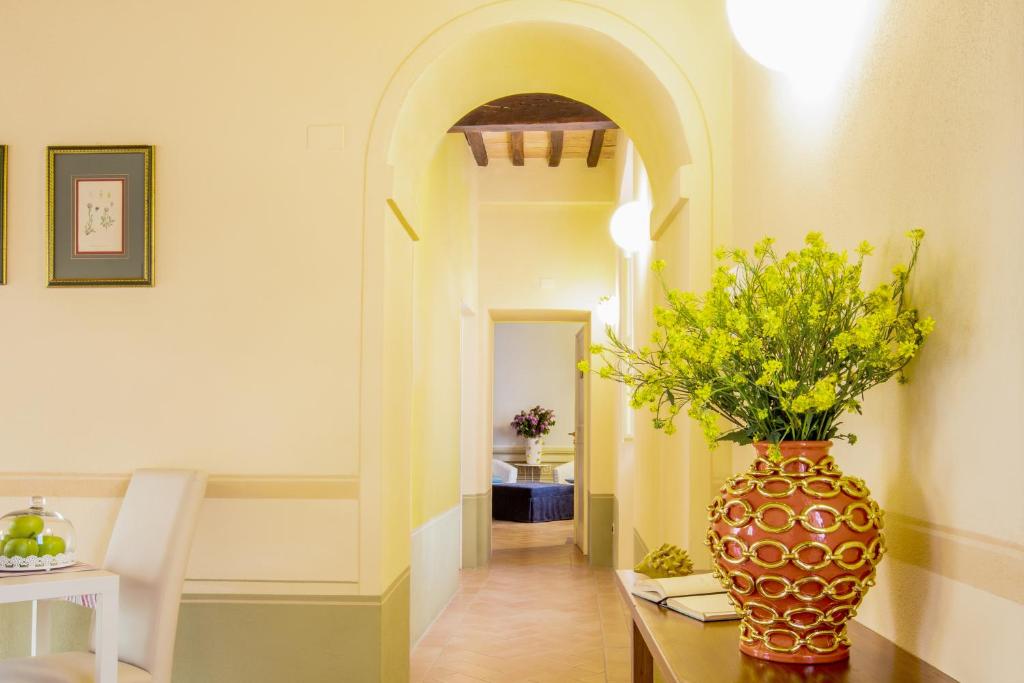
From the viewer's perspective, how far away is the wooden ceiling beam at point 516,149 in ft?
25.0

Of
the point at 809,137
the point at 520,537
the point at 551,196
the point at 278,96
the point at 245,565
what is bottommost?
the point at 520,537

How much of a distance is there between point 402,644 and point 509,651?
1.83 m

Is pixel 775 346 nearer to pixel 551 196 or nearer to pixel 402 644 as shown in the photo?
pixel 402 644

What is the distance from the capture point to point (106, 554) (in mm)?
3041

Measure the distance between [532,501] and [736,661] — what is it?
33.8 feet

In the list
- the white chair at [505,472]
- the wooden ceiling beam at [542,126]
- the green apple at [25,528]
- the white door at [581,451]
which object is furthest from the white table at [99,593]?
the white chair at [505,472]

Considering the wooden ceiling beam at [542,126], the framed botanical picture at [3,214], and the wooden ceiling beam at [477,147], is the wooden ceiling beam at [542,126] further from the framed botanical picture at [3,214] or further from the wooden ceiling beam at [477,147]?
the framed botanical picture at [3,214]

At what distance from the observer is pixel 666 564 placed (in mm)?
2236

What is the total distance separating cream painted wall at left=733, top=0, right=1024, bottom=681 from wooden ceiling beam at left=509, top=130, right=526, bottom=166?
5781mm

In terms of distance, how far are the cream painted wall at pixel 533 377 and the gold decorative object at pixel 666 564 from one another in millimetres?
11278

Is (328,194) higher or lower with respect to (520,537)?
higher

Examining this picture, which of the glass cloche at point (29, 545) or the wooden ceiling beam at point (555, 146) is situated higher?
the wooden ceiling beam at point (555, 146)

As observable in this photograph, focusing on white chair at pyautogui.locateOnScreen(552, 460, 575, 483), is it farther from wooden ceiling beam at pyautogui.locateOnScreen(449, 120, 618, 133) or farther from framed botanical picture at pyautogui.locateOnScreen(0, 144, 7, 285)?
framed botanical picture at pyautogui.locateOnScreen(0, 144, 7, 285)

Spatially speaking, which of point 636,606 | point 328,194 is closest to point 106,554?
point 328,194
